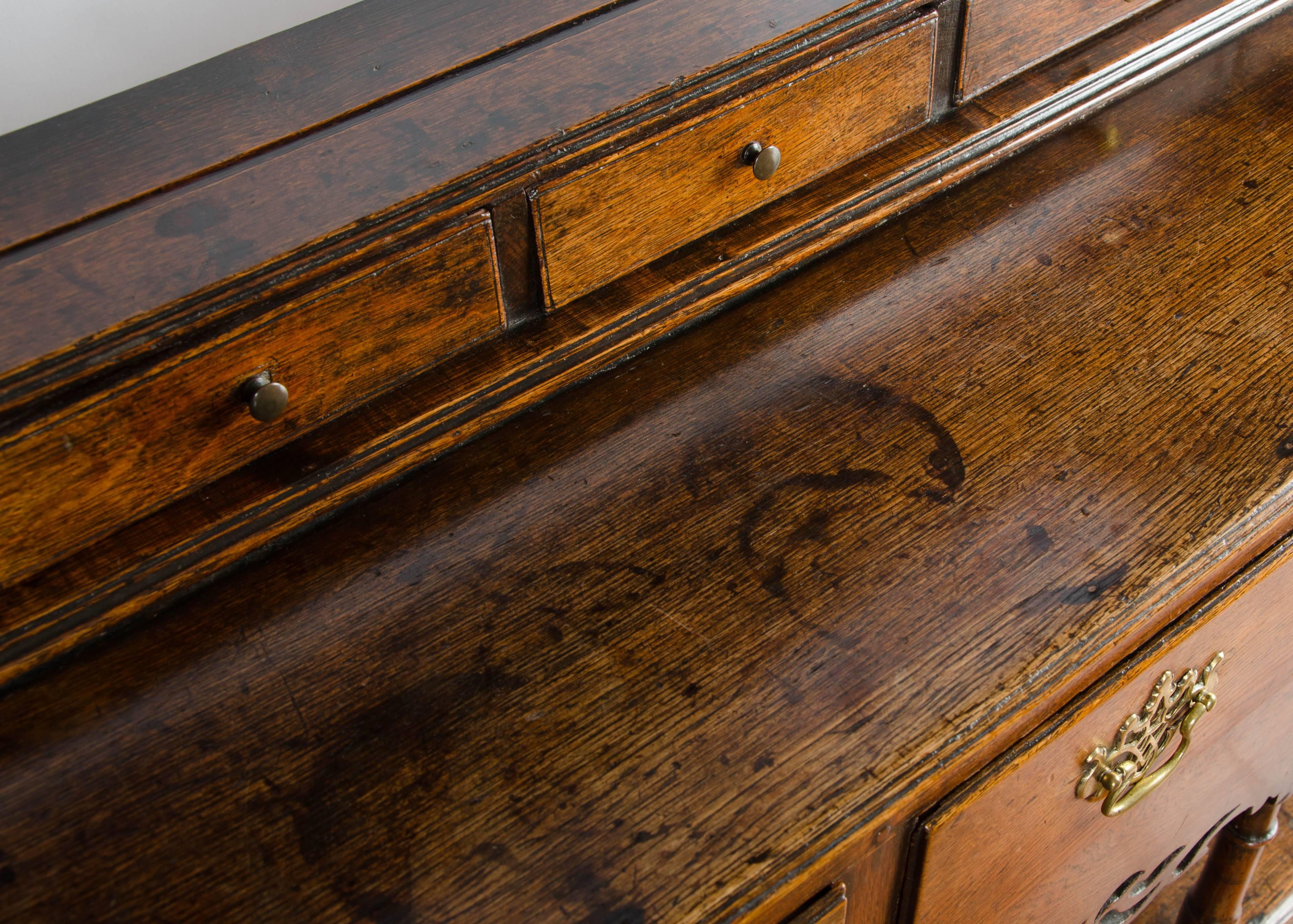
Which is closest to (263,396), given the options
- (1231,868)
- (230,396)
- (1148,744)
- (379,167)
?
(230,396)

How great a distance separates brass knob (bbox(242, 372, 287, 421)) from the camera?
71 centimetres

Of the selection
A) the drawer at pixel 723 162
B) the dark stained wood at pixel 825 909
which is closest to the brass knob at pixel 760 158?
the drawer at pixel 723 162

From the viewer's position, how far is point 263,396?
0.71 meters

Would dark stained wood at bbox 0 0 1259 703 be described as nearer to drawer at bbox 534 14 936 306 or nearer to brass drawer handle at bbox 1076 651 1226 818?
drawer at bbox 534 14 936 306

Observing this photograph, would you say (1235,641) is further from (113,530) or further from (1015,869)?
(113,530)

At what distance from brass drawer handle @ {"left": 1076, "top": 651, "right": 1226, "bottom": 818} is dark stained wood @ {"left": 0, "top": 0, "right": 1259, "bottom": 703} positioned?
42 cm

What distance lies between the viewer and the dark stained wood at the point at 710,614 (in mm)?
600

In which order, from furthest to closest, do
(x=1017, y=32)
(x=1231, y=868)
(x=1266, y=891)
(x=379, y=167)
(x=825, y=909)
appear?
(x=1266, y=891) < (x=1231, y=868) < (x=1017, y=32) < (x=379, y=167) < (x=825, y=909)

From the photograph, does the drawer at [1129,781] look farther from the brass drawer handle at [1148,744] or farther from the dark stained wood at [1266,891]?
the dark stained wood at [1266,891]

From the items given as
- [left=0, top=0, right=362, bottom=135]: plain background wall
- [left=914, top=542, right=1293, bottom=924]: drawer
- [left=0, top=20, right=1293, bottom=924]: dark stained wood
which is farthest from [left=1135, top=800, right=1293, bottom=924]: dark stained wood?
[left=0, top=0, right=362, bottom=135]: plain background wall

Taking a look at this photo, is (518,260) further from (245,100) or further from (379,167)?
(245,100)

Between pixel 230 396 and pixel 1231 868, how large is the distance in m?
1.15

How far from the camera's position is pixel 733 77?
0.84 metres

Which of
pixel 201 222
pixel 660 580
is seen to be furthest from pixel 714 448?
pixel 201 222
